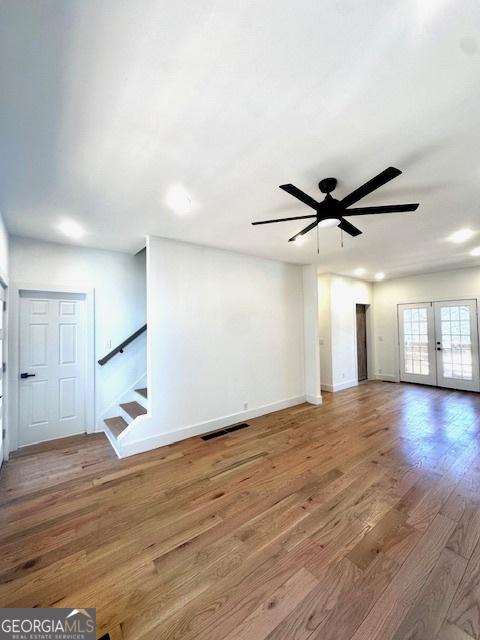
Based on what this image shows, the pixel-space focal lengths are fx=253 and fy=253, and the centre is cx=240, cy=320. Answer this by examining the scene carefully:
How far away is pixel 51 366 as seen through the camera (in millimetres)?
3604

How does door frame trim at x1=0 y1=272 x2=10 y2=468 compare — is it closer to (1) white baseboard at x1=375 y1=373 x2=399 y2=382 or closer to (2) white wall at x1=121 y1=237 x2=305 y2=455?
(2) white wall at x1=121 y1=237 x2=305 y2=455

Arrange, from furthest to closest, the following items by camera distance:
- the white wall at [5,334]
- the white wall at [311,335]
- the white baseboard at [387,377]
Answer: the white baseboard at [387,377]
the white wall at [311,335]
the white wall at [5,334]

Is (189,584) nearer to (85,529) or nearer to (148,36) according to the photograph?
(85,529)

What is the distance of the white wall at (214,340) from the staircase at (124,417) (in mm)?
301

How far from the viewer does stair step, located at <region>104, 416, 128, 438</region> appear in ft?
11.1

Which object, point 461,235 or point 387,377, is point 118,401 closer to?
point 461,235

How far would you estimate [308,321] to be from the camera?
510cm

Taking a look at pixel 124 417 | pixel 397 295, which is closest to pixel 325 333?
pixel 397 295

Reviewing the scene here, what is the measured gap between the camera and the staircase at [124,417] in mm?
3385

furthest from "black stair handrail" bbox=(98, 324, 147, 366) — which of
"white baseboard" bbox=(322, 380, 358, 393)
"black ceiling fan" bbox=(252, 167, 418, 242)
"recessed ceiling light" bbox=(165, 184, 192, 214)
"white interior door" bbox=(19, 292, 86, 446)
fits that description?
"white baseboard" bbox=(322, 380, 358, 393)

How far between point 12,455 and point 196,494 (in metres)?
2.58

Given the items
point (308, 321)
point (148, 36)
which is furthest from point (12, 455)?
point (308, 321)

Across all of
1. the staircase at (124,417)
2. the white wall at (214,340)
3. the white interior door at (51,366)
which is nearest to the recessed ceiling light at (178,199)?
the white wall at (214,340)

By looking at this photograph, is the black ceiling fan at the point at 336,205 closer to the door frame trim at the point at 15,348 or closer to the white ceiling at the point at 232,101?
the white ceiling at the point at 232,101
